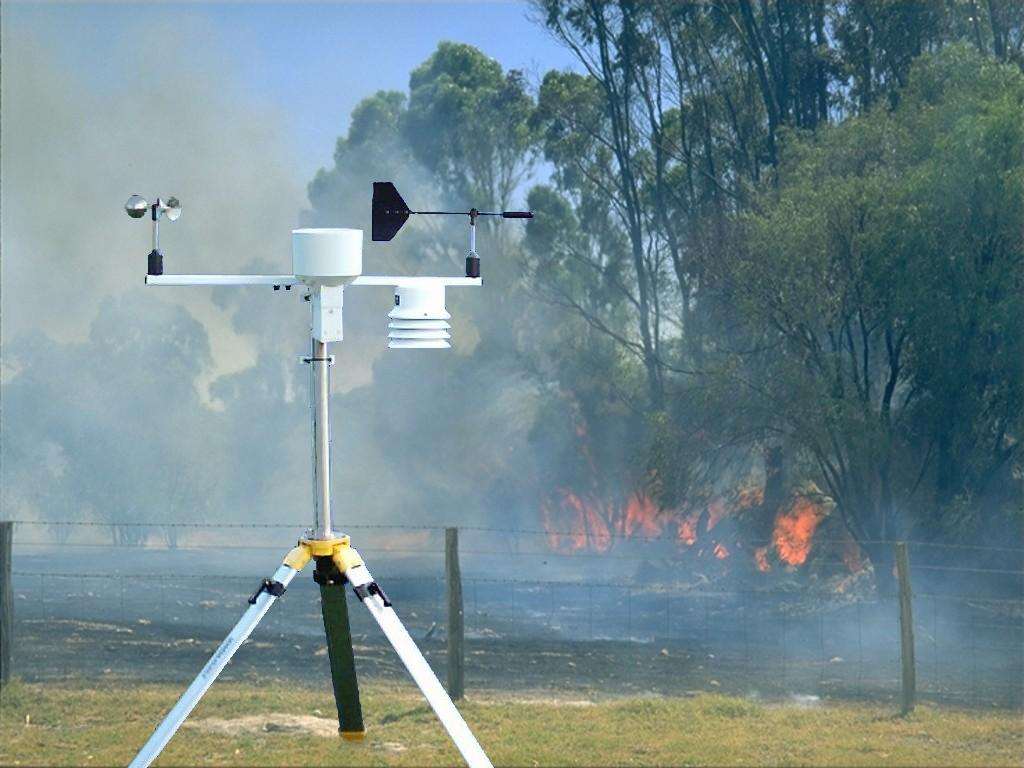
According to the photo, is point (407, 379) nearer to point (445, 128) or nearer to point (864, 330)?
point (445, 128)

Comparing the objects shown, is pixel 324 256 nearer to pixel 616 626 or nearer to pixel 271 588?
pixel 271 588

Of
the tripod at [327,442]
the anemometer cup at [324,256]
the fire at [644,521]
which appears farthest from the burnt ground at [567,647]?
the anemometer cup at [324,256]

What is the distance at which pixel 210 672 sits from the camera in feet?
20.6

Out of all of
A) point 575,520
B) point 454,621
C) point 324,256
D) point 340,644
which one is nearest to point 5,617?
point 454,621

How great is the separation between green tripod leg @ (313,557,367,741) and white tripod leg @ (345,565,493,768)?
5.5 inches

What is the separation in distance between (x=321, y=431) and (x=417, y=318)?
62cm

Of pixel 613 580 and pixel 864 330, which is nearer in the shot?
pixel 864 330

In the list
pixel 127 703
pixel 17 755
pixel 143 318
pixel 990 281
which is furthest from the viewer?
pixel 143 318

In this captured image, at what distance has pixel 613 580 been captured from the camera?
32.9 m

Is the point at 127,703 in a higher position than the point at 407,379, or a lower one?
lower

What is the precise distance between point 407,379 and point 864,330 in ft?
66.4

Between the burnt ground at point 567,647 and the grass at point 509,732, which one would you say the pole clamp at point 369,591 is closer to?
the grass at point 509,732

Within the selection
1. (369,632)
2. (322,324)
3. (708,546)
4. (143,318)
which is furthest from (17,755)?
(143,318)

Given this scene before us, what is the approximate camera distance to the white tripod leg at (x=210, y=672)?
6.25m
